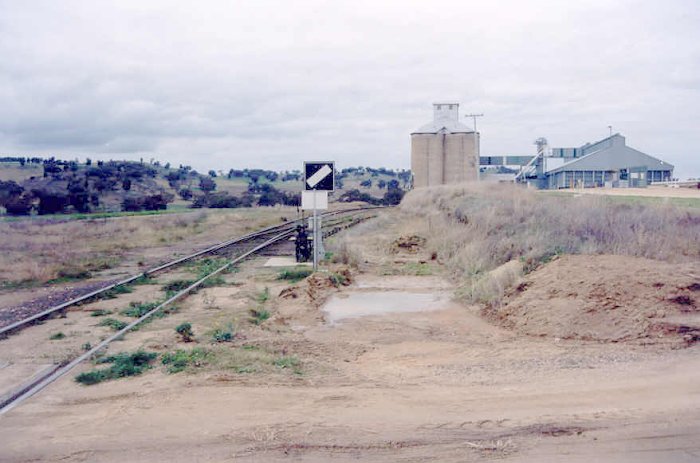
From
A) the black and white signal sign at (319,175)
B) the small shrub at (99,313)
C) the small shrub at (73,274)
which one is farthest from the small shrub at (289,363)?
the small shrub at (73,274)

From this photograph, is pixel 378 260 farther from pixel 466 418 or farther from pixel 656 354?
pixel 466 418

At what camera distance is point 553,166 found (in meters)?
72.1

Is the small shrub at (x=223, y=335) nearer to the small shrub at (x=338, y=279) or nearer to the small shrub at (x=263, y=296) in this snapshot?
the small shrub at (x=263, y=296)

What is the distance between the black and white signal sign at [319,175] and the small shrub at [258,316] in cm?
433

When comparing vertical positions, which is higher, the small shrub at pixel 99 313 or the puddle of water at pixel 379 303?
the puddle of water at pixel 379 303

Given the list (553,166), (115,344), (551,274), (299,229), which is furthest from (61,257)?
(553,166)

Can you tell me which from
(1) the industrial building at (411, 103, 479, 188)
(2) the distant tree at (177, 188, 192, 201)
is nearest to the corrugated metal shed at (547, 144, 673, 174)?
(1) the industrial building at (411, 103, 479, 188)

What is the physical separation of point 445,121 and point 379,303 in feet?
204

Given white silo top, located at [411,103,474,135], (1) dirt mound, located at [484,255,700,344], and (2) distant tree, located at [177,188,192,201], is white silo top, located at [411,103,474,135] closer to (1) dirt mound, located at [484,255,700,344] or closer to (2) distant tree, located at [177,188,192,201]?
(2) distant tree, located at [177,188,192,201]

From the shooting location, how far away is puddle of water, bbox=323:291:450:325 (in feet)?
40.1

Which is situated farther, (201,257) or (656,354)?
(201,257)

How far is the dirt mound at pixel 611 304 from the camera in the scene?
935cm

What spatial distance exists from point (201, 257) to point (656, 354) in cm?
1678

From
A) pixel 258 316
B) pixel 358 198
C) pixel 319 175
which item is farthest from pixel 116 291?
pixel 358 198
